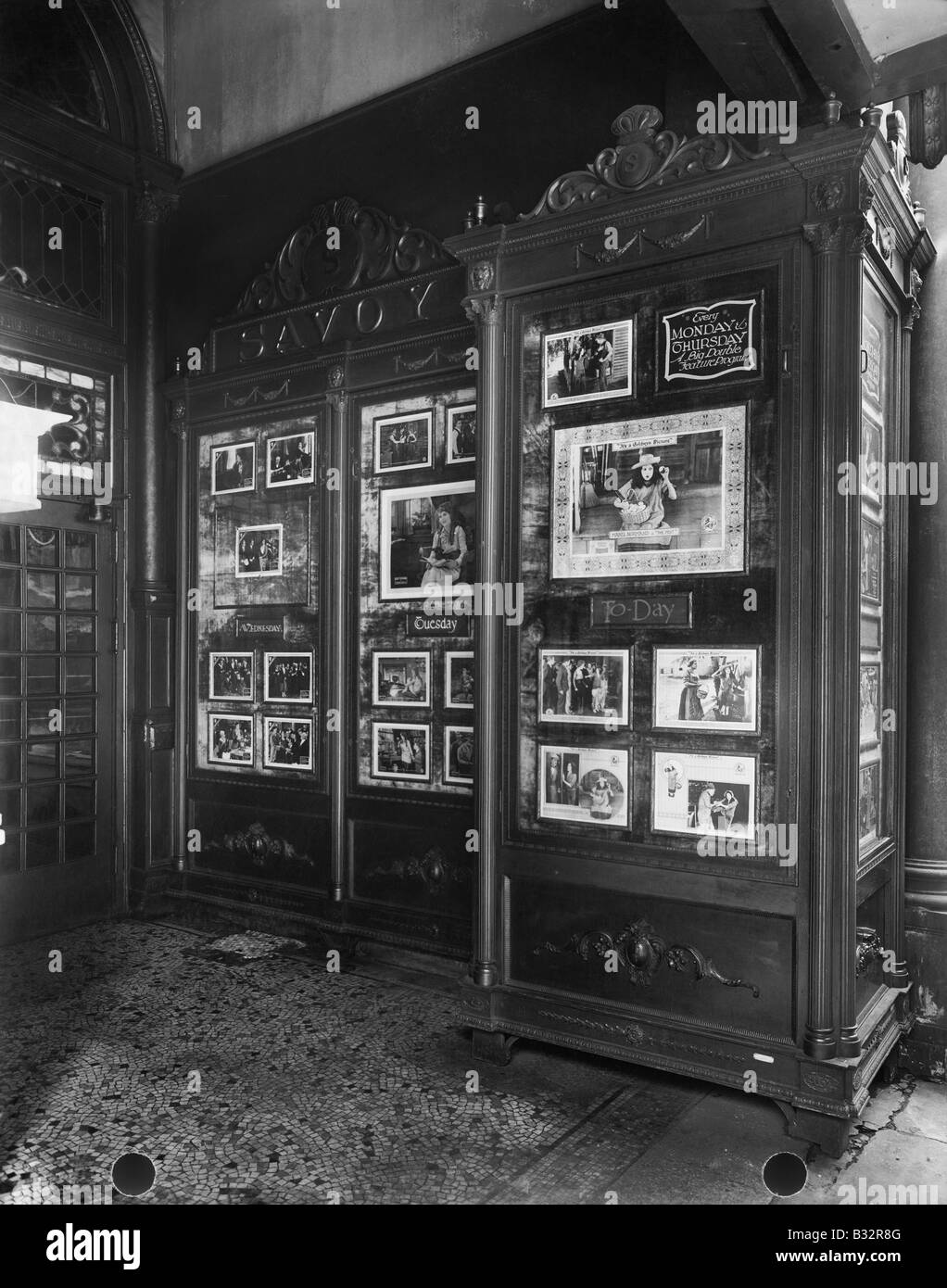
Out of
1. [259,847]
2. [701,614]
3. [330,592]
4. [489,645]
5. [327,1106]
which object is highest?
[330,592]

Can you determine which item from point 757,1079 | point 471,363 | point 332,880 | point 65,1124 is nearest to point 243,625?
point 332,880

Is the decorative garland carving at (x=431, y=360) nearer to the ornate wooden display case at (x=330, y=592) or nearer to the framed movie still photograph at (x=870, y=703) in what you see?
the ornate wooden display case at (x=330, y=592)

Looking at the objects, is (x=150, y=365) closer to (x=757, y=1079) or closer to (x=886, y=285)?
(x=886, y=285)

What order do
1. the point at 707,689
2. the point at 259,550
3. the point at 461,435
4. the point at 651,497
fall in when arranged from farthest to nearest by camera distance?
the point at 259,550, the point at 461,435, the point at 651,497, the point at 707,689

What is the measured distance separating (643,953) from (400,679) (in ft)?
6.36

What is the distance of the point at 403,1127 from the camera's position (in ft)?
10.4

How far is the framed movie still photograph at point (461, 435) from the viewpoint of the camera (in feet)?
15.0

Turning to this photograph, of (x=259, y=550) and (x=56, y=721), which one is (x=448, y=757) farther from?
(x=56, y=721)

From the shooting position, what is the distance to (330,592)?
5027 millimetres

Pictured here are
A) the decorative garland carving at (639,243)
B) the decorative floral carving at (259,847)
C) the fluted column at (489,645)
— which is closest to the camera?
the decorative garland carving at (639,243)

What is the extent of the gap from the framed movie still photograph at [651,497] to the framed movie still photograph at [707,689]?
29 centimetres

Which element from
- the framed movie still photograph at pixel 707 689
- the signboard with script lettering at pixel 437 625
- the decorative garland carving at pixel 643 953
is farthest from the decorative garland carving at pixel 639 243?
the decorative garland carving at pixel 643 953

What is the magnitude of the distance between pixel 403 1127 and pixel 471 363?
3151 mm

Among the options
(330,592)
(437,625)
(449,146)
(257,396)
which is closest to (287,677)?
(330,592)
